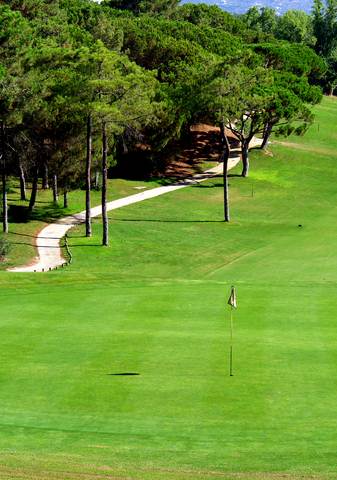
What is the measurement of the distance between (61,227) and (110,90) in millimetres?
13043

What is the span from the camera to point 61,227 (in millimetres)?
67312

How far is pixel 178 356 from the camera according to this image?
2631cm

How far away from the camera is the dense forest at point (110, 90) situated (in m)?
60.2

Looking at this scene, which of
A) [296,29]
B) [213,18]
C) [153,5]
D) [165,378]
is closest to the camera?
[165,378]

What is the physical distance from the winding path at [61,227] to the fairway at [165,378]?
12512 mm

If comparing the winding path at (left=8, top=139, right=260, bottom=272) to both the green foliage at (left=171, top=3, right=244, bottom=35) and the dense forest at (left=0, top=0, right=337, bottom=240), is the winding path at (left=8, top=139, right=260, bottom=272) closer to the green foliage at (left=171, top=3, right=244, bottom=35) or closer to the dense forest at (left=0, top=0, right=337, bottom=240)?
the dense forest at (left=0, top=0, right=337, bottom=240)

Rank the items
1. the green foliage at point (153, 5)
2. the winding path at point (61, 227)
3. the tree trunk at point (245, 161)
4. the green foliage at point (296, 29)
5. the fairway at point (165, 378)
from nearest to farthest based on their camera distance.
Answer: the fairway at point (165, 378), the winding path at point (61, 227), the tree trunk at point (245, 161), the green foliage at point (153, 5), the green foliage at point (296, 29)

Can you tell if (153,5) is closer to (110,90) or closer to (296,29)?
(296,29)

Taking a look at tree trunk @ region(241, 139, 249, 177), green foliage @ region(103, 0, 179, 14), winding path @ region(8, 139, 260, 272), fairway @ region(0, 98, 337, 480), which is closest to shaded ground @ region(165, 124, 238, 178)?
winding path @ region(8, 139, 260, 272)

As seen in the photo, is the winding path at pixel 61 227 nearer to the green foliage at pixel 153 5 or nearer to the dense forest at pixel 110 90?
the dense forest at pixel 110 90

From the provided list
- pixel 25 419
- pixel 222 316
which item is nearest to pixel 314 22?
pixel 222 316

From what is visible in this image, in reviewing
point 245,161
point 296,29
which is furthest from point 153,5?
point 245,161

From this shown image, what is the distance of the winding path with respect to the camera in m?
54.0

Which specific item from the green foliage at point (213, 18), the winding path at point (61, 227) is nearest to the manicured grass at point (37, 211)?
the winding path at point (61, 227)
